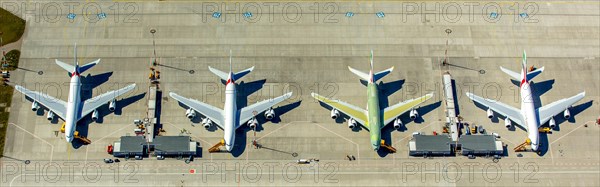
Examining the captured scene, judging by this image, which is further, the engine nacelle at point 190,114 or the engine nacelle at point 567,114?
the engine nacelle at point 567,114

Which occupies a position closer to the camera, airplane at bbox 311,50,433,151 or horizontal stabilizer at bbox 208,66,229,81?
airplane at bbox 311,50,433,151

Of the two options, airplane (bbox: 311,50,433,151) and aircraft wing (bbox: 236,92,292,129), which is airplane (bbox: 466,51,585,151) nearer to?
airplane (bbox: 311,50,433,151)

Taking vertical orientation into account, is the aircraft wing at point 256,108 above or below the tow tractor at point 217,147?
above

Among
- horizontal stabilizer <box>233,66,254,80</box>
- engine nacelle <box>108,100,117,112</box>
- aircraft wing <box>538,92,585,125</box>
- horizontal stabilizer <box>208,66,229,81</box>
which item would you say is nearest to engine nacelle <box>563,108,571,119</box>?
aircraft wing <box>538,92,585,125</box>

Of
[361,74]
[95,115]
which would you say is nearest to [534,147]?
[361,74]

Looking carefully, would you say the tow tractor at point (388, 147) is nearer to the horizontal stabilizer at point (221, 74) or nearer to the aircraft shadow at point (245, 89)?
the aircraft shadow at point (245, 89)

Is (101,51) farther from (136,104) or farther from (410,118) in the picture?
A: (410,118)

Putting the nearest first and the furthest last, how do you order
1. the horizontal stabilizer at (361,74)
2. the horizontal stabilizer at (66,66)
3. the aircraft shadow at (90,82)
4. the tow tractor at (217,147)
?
the tow tractor at (217,147) → the horizontal stabilizer at (66,66) → the horizontal stabilizer at (361,74) → the aircraft shadow at (90,82)

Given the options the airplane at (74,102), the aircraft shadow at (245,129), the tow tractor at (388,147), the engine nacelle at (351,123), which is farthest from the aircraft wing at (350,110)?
the airplane at (74,102)

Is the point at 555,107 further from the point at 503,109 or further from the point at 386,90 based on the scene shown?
the point at 386,90
